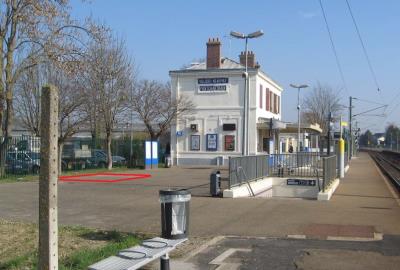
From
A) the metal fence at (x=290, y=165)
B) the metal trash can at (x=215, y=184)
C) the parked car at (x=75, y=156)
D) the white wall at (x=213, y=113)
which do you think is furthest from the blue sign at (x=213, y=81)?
the metal trash can at (x=215, y=184)

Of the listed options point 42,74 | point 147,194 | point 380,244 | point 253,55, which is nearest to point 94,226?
point 380,244

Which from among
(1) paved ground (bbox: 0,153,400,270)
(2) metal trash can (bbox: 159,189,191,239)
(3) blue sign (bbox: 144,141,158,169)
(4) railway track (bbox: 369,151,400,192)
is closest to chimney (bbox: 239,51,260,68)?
(3) blue sign (bbox: 144,141,158,169)

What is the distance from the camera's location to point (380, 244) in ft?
32.4

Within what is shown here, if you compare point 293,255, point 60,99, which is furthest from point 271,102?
point 293,255

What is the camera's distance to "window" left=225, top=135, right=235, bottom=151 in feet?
135

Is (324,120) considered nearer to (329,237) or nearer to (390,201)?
(390,201)

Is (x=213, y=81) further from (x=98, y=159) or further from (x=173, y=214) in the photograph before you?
(x=173, y=214)

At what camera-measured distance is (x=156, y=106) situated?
40.5 m

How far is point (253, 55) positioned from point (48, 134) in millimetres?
43291

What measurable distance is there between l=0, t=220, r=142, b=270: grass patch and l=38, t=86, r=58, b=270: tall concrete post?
8.11ft

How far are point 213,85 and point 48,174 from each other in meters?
37.4

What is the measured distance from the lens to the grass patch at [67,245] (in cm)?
777

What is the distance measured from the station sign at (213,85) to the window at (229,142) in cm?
355

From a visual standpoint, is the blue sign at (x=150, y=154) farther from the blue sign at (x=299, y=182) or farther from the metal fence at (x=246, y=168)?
the blue sign at (x=299, y=182)
